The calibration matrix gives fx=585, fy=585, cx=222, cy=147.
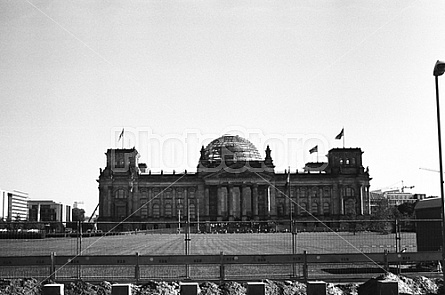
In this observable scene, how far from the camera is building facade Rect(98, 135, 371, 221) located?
150000mm

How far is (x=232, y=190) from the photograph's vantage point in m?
153

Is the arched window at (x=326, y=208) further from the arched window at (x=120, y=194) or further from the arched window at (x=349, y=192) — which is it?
the arched window at (x=120, y=194)

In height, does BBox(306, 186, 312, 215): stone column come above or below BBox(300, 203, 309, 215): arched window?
above

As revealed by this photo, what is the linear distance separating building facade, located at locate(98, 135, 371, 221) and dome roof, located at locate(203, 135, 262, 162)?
5635 millimetres

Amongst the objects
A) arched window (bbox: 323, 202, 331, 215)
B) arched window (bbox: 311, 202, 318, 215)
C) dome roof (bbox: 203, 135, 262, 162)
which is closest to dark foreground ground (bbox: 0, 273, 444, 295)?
arched window (bbox: 311, 202, 318, 215)

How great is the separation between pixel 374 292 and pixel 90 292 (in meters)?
8.63

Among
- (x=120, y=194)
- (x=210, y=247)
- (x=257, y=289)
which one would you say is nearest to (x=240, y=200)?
(x=120, y=194)

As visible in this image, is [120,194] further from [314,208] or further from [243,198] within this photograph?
[314,208]

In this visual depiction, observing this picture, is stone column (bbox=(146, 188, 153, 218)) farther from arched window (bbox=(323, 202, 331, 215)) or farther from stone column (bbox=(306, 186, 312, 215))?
arched window (bbox=(323, 202, 331, 215))

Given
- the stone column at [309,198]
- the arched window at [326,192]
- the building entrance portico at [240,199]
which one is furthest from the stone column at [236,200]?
the arched window at [326,192]

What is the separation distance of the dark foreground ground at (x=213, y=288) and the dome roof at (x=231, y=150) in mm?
137883

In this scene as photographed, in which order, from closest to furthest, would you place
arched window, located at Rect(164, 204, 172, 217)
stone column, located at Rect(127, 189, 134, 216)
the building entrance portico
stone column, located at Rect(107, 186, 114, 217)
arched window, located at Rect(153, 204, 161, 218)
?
1. stone column, located at Rect(107, 186, 114, 217)
2. stone column, located at Rect(127, 189, 134, 216)
3. the building entrance portico
4. arched window, located at Rect(153, 204, 161, 218)
5. arched window, located at Rect(164, 204, 172, 217)

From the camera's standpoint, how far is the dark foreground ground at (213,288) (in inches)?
707

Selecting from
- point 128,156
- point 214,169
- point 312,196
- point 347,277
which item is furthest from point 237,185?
point 347,277
